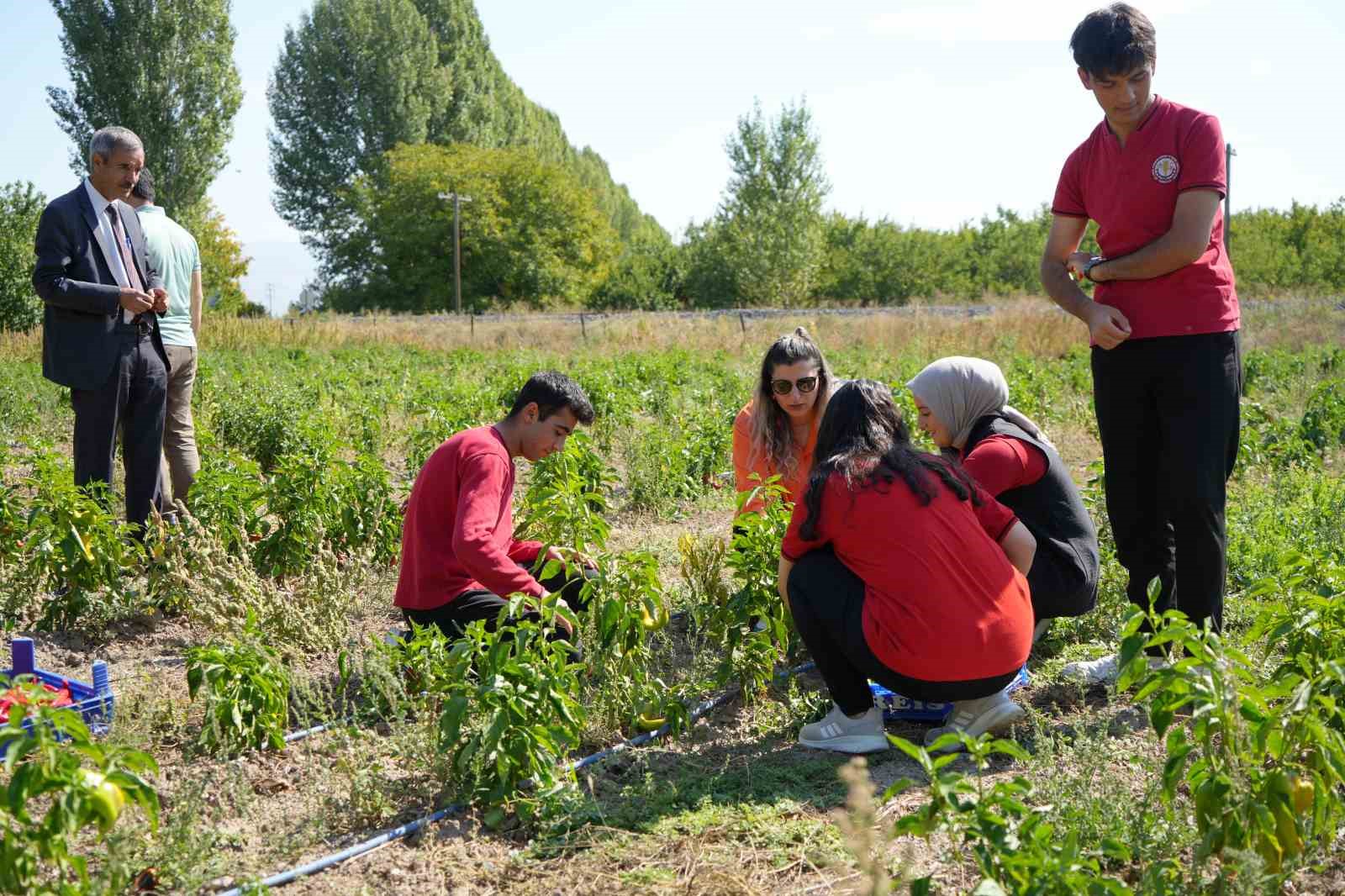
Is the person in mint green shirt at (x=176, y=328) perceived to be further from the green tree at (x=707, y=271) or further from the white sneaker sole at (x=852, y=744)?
the green tree at (x=707, y=271)

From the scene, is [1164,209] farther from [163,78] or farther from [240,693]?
[163,78]

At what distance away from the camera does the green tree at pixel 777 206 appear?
116 ft

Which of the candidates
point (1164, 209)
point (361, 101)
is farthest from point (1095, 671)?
point (361, 101)

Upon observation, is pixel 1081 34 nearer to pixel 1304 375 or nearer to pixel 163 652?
pixel 163 652

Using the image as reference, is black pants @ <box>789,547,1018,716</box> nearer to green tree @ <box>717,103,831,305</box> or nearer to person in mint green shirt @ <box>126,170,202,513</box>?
person in mint green shirt @ <box>126,170,202,513</box>

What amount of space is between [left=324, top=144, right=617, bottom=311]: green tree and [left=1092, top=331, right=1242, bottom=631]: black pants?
36494mm

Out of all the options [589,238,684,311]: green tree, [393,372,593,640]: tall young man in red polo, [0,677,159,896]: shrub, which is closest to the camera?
[0,677,159,896]: shrub

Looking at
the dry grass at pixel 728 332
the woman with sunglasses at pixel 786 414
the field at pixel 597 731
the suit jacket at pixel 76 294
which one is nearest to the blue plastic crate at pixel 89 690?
the field at pixel 597 731

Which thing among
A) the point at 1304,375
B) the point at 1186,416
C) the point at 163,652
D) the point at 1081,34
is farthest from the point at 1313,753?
the point at 1304,375

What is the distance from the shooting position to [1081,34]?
3195mm

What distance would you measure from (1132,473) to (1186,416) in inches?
10.7

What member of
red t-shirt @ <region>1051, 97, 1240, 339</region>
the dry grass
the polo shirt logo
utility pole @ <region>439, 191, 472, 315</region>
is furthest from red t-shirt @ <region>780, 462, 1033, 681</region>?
utility pole @ <region>439, 191, 472, 315</region>

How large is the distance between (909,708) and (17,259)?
1021 inches

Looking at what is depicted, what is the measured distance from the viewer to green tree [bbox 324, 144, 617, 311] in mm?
39938
